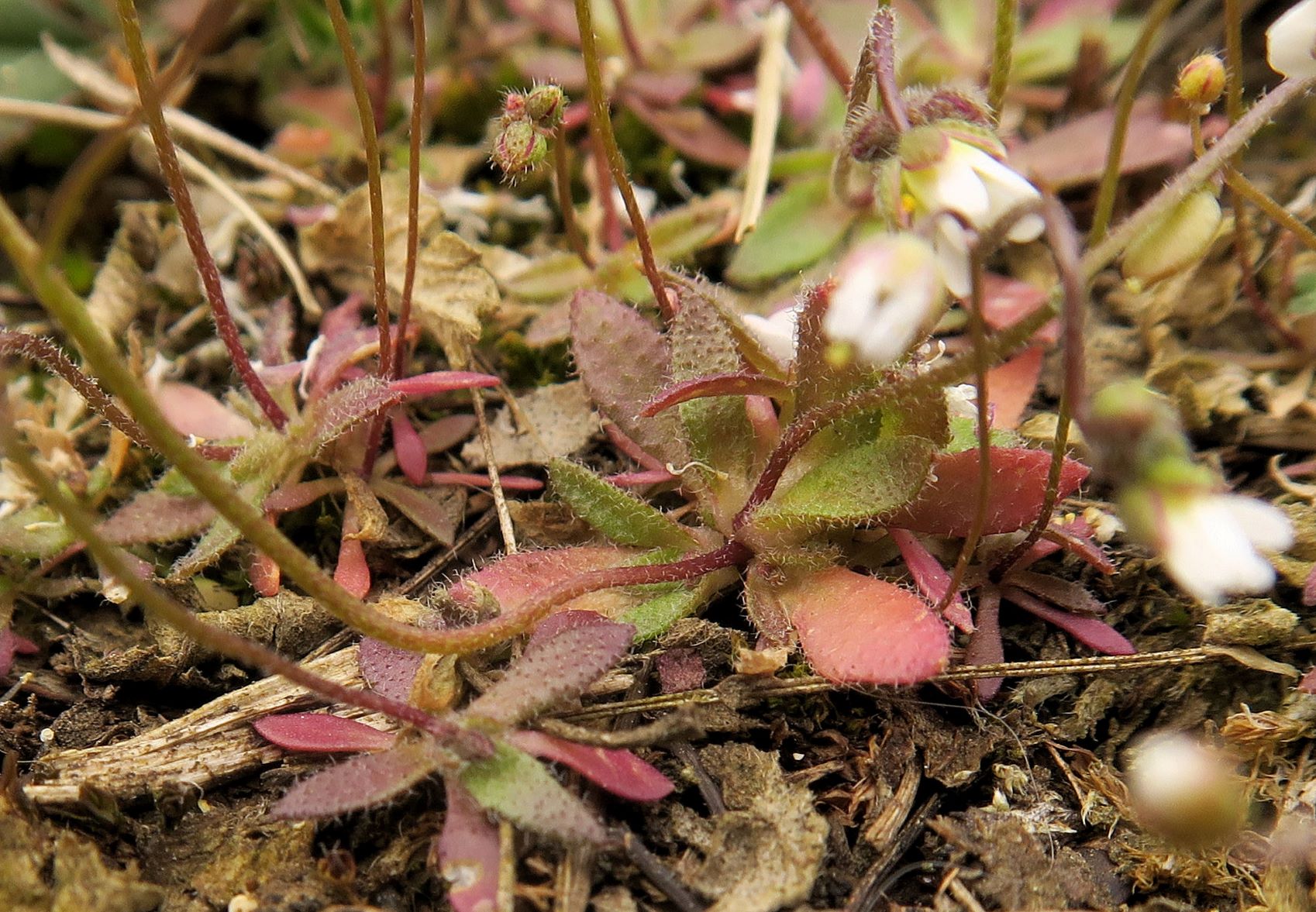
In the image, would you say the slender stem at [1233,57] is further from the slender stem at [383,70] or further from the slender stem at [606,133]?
the slender stem at [383,70]

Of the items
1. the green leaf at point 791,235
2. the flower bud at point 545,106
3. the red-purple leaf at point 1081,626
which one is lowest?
the red-purple leaf at point 1081,626

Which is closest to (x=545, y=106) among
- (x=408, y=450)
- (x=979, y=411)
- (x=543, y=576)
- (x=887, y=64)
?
(x=887, y=64)

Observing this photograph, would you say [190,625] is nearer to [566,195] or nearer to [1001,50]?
[566,195]

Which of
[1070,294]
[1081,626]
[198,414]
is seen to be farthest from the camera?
[198,414]

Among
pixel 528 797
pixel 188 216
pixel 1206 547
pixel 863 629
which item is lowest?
pixel 528 797

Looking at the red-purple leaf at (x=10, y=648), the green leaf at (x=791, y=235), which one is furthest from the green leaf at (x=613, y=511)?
the red-purple leaf at (x=10, y=648)
